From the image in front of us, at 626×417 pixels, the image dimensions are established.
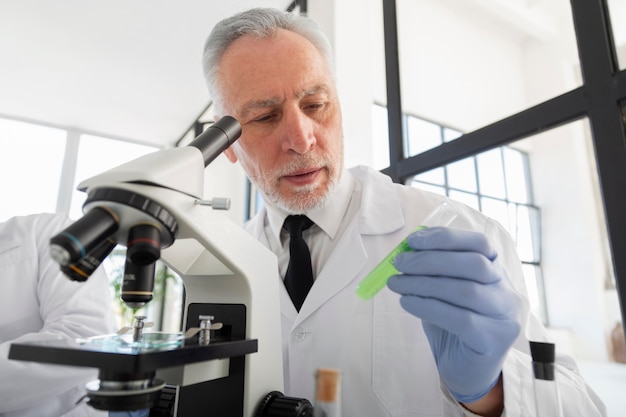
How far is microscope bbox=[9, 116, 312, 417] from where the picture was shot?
50 cm

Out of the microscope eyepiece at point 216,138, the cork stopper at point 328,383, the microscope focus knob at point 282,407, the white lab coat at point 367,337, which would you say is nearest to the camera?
the cork stopper at point 328,383

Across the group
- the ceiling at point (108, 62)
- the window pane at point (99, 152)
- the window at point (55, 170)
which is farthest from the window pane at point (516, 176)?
the window pane at point (99, 152)

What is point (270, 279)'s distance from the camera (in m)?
0.79

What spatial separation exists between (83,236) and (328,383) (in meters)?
0.35

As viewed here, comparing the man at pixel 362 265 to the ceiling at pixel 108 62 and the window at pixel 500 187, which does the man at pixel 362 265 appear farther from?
the ceiling at pixel 108 62

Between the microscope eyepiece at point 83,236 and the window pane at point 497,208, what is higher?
the window pane at point 497,208

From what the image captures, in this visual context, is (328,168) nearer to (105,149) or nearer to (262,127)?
(262,127)

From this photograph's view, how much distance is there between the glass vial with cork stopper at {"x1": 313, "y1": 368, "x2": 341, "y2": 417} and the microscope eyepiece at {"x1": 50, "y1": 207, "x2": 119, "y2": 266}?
0.33 metres

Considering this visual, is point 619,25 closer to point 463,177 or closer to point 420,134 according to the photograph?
point 463,177

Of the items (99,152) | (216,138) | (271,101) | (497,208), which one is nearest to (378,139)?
(497,208)

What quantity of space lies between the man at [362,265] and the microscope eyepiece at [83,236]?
0.45m

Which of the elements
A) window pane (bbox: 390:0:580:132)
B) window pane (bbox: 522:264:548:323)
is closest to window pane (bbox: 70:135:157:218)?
window pane (bbox: 390:0:580:132)

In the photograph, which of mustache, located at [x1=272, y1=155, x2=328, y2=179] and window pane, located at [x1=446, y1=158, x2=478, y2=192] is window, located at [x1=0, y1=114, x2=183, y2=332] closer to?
window pane, located at [x1=446, y1=158, x2=478, y2=192]

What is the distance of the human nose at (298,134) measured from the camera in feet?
3.67
